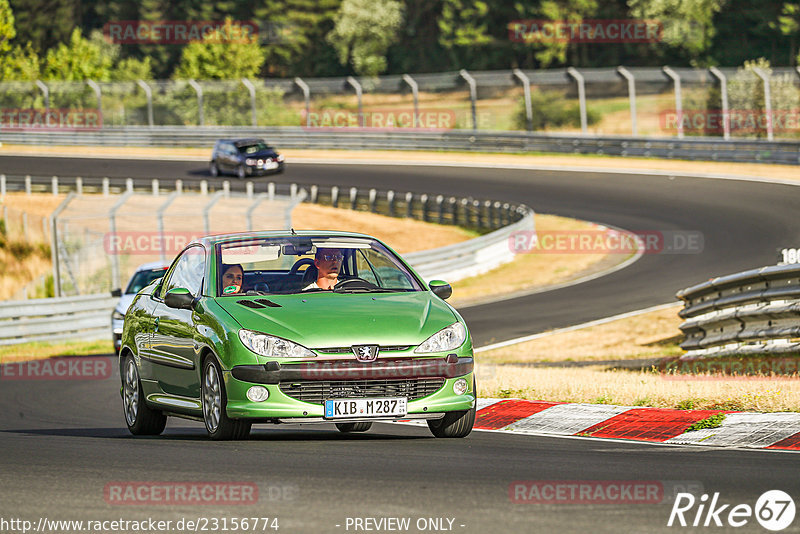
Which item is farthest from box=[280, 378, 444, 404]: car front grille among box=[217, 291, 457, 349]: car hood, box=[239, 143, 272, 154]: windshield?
box=[239, 143, 272, 154]: windshield

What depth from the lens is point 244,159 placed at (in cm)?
4966

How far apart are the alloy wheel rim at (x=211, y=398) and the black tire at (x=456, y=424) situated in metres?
1.55

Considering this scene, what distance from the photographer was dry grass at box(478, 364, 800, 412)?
9.59m

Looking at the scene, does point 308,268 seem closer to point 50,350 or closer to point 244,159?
point 50,350

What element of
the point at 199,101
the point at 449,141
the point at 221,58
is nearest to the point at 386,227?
the point at 449,141

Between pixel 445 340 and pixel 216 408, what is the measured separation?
1.63 metres

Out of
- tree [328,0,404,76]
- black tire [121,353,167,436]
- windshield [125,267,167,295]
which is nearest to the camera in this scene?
black tire [121,353,167,436]

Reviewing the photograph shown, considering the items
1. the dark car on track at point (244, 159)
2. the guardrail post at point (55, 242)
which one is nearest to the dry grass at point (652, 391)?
the guardrail post at point (55, 242)

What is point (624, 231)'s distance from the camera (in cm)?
3281

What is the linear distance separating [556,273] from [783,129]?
77.7ft

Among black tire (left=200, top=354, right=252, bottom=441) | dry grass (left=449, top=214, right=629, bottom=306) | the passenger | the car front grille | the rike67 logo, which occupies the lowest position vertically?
dry grass (left=449, top=214, right=629, bottom=306)

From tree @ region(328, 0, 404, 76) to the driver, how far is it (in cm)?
9272

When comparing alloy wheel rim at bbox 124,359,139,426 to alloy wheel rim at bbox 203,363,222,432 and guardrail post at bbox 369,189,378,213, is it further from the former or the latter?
guardrail post at bbox 369,189,378,213

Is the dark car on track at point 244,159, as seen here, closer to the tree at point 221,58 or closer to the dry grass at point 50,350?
the tree at point 221,58
